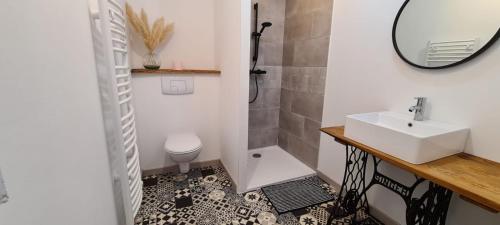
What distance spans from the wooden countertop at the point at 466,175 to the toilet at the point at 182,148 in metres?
1.43

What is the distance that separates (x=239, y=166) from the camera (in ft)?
6.32

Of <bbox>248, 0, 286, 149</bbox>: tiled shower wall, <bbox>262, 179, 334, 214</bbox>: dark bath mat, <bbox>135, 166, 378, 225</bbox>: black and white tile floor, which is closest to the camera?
<bbox>135, 166, 378, 225</bbox>: black and white tile floor

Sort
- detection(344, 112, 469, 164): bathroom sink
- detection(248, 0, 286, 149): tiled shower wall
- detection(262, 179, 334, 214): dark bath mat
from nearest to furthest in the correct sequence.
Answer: detection(344, 112, 469, 164): bathroom sink, detection(262, 179, 334, 214): dark bath mat, detection(248, 0, 286, 149): tiled shower wall

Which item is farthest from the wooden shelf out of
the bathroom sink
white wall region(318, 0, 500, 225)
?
the bathroom sink

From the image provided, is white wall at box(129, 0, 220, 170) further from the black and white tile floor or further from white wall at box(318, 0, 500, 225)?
white wall at box(318, 0, 500, 225)

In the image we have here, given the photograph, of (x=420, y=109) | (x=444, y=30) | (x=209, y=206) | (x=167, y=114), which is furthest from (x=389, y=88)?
(x=167, y=114)

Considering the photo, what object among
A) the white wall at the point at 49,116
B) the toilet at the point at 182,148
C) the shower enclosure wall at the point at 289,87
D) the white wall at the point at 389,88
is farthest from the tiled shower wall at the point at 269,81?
the white wall at the point at 49,116

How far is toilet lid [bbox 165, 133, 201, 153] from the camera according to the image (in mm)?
1936

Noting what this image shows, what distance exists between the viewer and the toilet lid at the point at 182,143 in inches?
76.2

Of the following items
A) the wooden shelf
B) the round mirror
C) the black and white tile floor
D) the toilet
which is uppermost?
the round mirror

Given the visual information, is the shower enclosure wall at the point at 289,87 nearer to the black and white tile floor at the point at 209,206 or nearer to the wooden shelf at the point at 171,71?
the black and white tile floor at the point at 209,206

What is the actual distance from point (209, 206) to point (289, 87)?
1690mm

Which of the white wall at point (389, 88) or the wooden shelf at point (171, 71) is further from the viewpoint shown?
the wooden shelf at point (171, 71)

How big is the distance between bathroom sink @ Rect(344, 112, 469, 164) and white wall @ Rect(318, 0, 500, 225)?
0.09 metres
